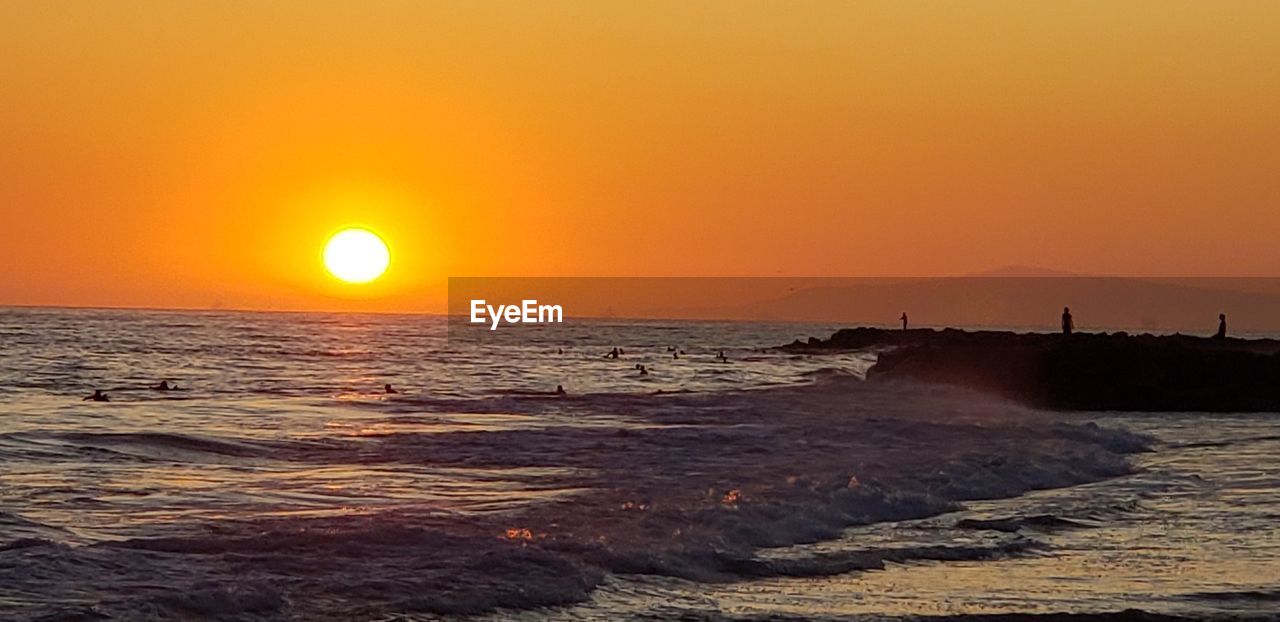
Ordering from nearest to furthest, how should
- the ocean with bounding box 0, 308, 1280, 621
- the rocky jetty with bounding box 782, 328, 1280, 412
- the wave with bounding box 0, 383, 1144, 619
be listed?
the ocean with bounding box 0, 308, 1280, 621 < the wave with bounding box 0, 383, 1144, 619 < the rocky jetty with bounding box 782, 328, 1280, 412

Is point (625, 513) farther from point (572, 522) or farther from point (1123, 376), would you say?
point (1123, 376)

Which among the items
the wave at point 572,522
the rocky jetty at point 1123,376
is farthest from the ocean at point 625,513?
the rocky jetty at point 1123,376

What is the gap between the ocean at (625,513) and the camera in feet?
45.8

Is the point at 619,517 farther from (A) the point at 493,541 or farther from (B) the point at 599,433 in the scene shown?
(B) the point at 599,433

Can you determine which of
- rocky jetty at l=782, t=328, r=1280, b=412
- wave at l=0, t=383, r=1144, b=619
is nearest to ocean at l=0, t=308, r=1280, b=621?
wave at l=0, t=383, r=1144, b=619

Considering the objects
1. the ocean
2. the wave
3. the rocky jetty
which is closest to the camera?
the ocean

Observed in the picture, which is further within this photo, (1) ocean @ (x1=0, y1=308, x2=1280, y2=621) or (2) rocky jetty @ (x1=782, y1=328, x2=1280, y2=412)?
(2) rocky jetty @ (x1=782, y1=328, x2=1280, y2=412)

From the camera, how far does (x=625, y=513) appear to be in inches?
762

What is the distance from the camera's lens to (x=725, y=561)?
16.3 metres

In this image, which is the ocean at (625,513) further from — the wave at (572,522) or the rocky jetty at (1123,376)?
the rocky jetty at (1123,376)

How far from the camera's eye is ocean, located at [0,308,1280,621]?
45.8 ft

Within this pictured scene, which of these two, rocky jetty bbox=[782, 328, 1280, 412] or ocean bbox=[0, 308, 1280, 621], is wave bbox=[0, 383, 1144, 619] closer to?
ocean bbox=[0, 308, 1280, 621]

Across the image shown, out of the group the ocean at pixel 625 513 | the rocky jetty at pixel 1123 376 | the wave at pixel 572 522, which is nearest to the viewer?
the ocean at pixel 625 513

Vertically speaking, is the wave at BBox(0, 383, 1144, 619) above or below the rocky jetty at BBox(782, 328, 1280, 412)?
below
